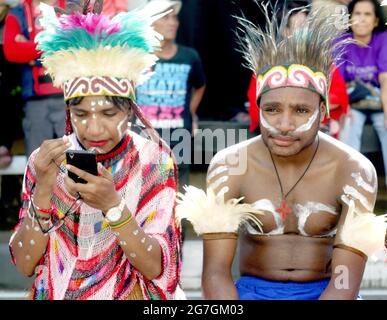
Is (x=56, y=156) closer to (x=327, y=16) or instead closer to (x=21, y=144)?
(x=327, y=16)

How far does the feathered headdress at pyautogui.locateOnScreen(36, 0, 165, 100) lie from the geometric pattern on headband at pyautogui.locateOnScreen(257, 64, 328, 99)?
534 mm

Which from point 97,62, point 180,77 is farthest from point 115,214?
point 180,77

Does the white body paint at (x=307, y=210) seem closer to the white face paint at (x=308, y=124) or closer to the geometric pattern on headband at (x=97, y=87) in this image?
the white face paint at (x=308, y=124)

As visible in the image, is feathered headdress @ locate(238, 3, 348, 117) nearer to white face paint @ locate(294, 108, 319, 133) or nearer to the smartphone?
white face paint @ locate(294, 108, 319, 133)

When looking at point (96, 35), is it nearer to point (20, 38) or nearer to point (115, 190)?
point (115, 190)

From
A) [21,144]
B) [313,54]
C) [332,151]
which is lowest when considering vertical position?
[21,144]

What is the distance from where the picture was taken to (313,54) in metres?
4.30

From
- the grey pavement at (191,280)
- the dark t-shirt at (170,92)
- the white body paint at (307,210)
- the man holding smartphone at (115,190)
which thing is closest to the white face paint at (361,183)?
the white body paint at (307,210)

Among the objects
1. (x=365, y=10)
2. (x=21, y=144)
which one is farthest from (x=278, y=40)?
(x=21, y=144)

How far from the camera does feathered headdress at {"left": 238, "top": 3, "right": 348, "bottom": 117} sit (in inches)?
167

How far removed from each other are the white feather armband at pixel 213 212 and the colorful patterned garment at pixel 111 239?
3.6 inches

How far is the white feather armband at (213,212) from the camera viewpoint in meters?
4.19

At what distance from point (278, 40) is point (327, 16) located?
0.25 metres

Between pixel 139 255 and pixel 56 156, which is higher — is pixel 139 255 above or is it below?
below
